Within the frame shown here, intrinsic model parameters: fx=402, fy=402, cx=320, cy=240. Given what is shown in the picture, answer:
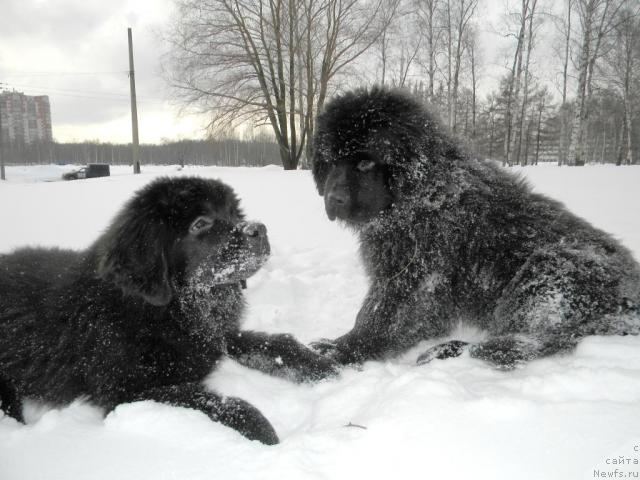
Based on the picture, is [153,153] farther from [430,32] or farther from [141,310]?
[141,310]

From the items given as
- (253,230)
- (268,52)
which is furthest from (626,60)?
(253,230)

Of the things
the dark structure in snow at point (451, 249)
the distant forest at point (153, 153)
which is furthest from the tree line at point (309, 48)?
the distant forest at point (153, 153)

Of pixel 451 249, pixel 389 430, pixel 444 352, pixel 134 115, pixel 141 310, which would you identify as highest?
pixel 134 115

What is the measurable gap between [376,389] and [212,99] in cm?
1973

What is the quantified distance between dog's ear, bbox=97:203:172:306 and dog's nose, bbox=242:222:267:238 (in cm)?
44

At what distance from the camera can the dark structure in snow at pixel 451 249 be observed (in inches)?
89.7

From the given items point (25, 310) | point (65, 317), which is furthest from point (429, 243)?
point (25, 310)

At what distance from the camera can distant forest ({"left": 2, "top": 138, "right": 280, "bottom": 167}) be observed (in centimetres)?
6738

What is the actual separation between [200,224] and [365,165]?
1.20m

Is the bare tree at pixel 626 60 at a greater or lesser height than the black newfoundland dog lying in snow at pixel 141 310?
greater

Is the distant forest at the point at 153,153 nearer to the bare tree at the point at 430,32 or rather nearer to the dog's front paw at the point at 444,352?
the bare tree at the point at 430,32

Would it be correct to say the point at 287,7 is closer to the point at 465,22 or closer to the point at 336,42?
the point at 336,42

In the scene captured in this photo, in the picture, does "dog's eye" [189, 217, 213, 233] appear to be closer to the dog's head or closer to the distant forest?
the dog's head

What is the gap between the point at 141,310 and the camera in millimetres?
2199
